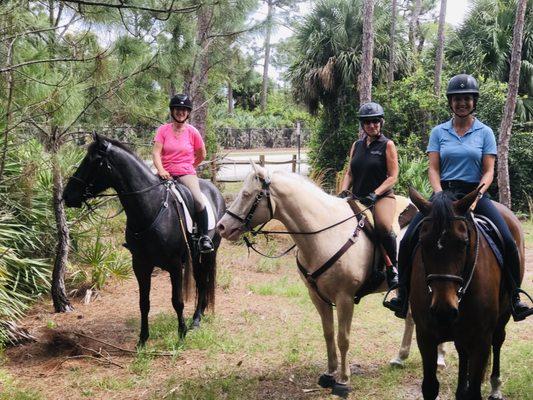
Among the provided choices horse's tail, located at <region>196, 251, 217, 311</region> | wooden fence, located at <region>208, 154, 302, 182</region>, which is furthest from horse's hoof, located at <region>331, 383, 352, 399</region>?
wooden fence, located at <region>208, 154, 302, 182</region>

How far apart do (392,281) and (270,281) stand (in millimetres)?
4675

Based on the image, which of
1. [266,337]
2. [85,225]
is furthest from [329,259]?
[85,225]

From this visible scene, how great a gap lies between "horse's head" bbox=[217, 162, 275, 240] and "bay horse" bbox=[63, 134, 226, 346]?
5.02 feet

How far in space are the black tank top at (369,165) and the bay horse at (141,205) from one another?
2126mm

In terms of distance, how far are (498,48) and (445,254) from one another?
15.7 m

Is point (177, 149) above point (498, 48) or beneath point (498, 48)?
beneath

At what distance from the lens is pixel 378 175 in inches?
205

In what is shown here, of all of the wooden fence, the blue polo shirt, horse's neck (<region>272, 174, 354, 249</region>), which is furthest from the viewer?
the wooden fence

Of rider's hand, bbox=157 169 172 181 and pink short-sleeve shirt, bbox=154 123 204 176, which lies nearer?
rider's hand, bbox=157 169 172 181

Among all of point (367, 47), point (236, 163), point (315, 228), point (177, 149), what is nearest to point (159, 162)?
point (177, 149)

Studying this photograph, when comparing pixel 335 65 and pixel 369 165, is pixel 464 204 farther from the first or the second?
pixel 335 65

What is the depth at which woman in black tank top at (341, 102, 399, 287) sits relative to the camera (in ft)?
16.3

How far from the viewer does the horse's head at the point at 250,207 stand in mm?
4605

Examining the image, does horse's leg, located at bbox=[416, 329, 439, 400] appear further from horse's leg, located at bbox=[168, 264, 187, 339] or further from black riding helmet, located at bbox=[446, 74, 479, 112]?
horse's leg, located at bbox=[168, 264, 187, 339]
